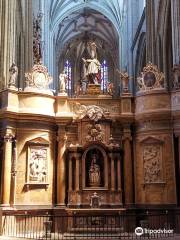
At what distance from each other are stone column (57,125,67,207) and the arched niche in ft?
2.48

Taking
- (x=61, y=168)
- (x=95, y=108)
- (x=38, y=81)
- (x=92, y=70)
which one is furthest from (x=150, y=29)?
(x=61, y=168)

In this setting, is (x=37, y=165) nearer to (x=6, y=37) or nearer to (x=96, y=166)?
(x=96, y=166)

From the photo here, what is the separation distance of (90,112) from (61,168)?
2397 mm

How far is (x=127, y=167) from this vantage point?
17.3m

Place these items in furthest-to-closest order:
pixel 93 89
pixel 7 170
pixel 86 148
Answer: pixel 93 89
pixel 86 148
pixel 7 170

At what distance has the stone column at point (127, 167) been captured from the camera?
56.2 ft

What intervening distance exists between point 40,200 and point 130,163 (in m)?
3.62

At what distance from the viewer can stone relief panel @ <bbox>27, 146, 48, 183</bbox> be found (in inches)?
666

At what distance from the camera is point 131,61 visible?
3709 cm

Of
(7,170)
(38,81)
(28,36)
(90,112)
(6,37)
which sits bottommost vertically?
(7,170)

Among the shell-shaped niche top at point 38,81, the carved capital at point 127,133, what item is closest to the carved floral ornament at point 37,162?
the shell-shaped niche top at point 38,81

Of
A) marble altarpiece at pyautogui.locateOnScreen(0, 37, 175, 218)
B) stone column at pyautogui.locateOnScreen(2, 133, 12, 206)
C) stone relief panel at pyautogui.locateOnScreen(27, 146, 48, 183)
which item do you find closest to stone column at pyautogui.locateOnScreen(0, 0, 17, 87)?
marble altarpiece at pyautogui.locateOnScreen(0, 37, 175, 218)

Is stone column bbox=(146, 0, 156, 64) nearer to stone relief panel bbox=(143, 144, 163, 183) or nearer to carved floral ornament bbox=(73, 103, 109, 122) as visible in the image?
carved floral ornament bbox=(73, 103, 109, 122)

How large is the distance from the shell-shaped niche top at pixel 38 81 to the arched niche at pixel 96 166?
278cm
